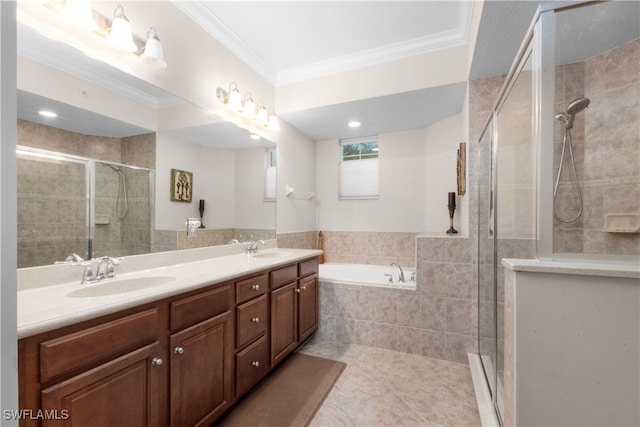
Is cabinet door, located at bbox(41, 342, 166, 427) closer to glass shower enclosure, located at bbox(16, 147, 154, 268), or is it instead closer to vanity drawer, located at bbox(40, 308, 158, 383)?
vanity drawer, located at bbox(40, 308, 158, 383)

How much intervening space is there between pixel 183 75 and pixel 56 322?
67.8 inches

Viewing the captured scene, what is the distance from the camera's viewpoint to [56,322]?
854mm

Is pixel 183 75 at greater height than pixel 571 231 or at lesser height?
greater

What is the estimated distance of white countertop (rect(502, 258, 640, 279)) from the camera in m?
0.89

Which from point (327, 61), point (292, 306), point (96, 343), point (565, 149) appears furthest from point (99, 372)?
point (327, 61)

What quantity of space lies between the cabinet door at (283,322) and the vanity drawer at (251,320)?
3.8 inches

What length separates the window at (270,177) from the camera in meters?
2.77

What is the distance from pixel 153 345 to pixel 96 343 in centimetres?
23

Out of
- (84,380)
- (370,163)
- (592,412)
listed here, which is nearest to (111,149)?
(84,380)

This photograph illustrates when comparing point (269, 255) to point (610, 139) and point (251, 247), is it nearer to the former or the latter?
point (251, 247)

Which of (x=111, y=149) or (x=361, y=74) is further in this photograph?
A: (x=361, y=74)

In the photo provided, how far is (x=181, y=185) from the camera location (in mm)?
1938

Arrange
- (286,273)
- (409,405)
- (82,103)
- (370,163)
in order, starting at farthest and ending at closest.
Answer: (370,163), (286,273), (409,405), (82,103)

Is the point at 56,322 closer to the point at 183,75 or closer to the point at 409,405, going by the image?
the point at 183,75
